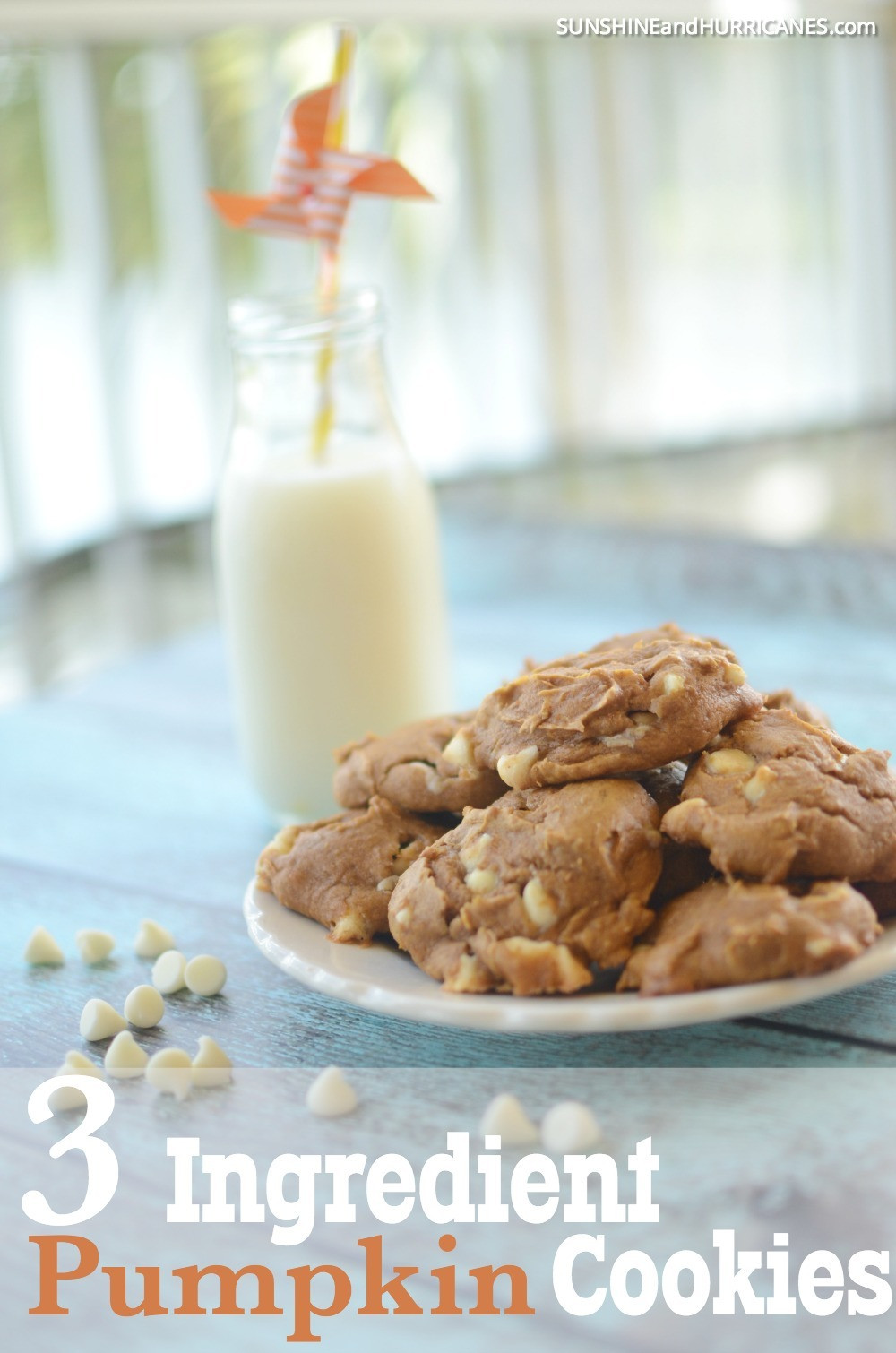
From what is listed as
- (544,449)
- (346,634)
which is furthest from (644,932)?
(544,449)

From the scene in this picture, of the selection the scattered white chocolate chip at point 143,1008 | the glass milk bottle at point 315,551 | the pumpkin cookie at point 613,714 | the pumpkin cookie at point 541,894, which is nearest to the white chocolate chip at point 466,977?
the pumpkin cookie at point 541,894

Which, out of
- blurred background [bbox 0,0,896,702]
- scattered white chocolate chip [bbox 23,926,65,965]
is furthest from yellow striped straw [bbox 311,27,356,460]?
blurred background [bbox 0,0,896,702]

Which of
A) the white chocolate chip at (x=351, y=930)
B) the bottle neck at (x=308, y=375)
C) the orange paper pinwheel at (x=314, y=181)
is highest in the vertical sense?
the orange paper pinwheel at (x=314, y=181)

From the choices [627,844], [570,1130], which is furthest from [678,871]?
[570,1130]

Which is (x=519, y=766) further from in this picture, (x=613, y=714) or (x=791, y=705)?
(x=791, y=705)

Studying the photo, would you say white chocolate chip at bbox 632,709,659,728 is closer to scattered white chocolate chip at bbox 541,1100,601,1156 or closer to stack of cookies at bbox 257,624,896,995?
stack of cookies at bbox 257,624,896,995

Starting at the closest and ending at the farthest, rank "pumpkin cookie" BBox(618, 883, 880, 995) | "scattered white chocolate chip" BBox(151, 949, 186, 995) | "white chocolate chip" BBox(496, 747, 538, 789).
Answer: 1. "pumpkin cookie" BBox(618, 883, 880, 995)
2. "white chocolate chip" BBox(496, 747, 538, 789)
3. "scattered white chocolate chip" BBox(151, 949, 186, 995)

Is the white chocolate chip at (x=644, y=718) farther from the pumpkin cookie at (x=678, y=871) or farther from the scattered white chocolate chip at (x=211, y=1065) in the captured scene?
the scattered white chocolate chip at (x=211, y=1065)
